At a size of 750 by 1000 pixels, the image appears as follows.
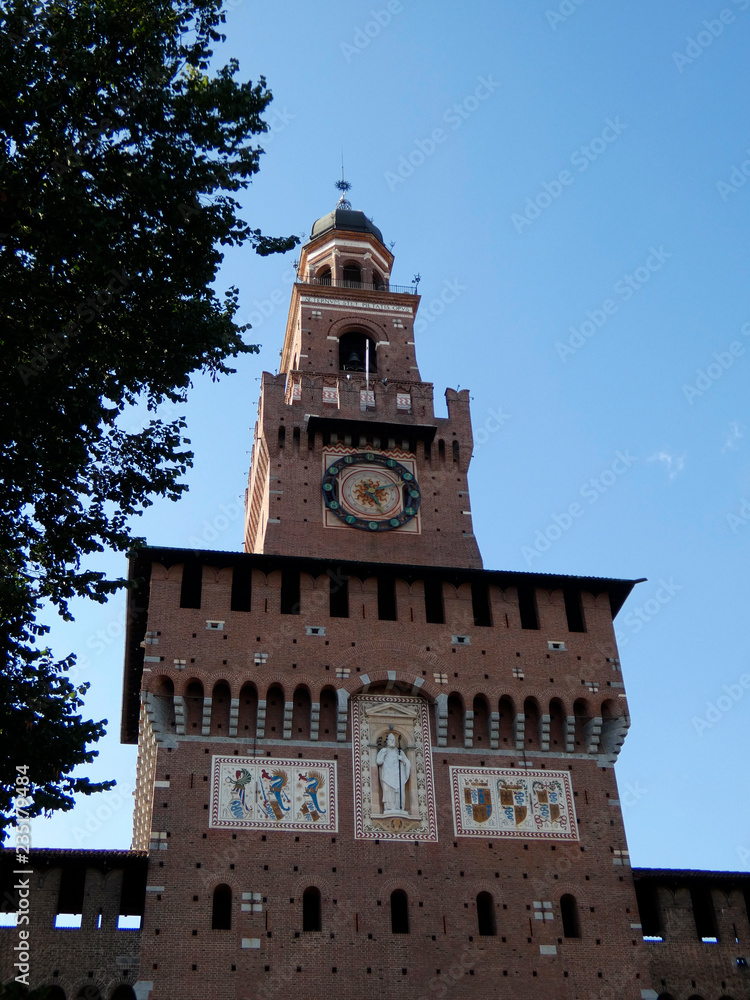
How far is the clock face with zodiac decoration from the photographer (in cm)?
3359

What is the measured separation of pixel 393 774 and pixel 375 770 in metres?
0.44

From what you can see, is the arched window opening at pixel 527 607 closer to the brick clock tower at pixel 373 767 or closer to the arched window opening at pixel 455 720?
the brick clock tower at pixel 373 767

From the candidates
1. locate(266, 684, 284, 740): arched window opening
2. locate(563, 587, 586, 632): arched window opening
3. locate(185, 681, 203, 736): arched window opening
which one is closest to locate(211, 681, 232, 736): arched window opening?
locate(185, 681, 203, 736): arched window opening

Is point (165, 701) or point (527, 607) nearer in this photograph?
point (165, 701)

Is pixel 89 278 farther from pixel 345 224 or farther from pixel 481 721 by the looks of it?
pixel 345 224

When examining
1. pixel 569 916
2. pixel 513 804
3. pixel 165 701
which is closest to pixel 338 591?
pixel 165 701

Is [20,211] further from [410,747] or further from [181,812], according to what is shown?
[410,747]

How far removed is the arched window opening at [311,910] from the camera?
25188 millimetres

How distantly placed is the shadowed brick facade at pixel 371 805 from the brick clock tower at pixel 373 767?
0.05 meters

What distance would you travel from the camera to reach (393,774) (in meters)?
27.4

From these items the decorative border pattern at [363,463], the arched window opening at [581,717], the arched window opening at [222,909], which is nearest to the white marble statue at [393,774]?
the arched window opening at [222,909]

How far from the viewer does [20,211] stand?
57.8ft

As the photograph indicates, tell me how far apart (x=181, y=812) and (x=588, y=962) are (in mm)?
9782

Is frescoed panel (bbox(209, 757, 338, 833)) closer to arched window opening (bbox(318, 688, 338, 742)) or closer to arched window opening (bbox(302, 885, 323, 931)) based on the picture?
arched window opening (bbox(318, 688, 338, 742))
